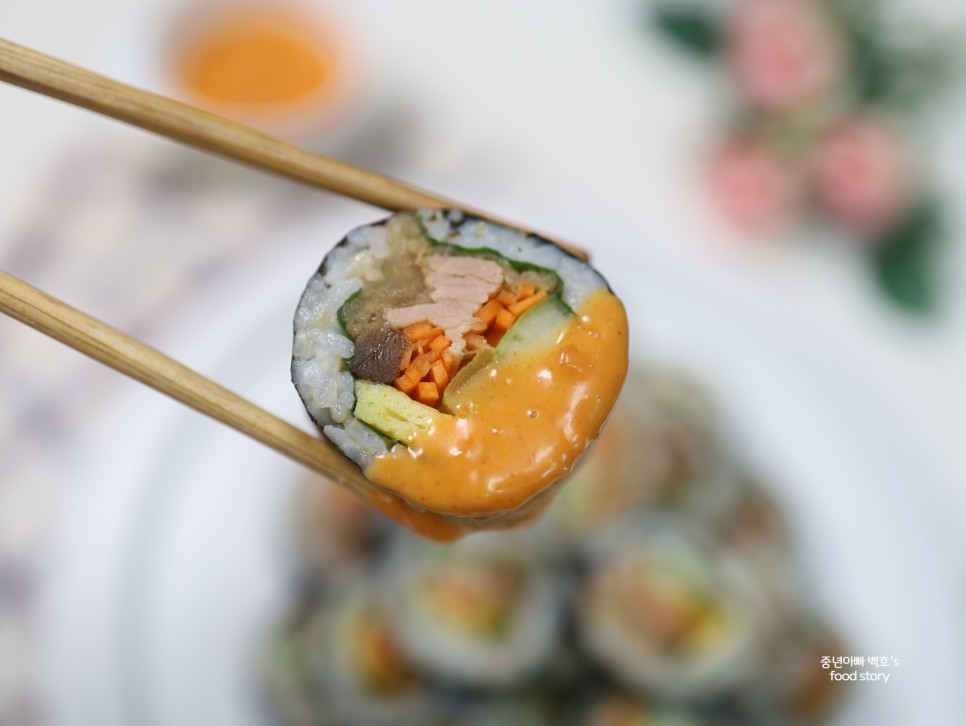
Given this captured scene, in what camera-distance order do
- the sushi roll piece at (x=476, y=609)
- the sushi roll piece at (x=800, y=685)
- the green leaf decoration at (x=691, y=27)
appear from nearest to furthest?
1. the sushi roll piece at (x=476, y=609)
2. the sushi roll piece at (x=800, y=685)
3. the green leaf decoration at (x=691, y=27)

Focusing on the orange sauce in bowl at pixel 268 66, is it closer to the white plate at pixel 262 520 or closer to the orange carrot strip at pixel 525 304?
the white plate at pixel 262 520

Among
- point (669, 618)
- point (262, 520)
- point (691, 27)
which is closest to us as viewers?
point (669, 618)

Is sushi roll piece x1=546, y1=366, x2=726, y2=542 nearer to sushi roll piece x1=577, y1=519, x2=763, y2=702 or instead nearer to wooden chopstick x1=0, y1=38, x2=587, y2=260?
sushi roll piece x1=577, y1=519, x2=763, y2=702

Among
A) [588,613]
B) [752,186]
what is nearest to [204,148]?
[588,613]

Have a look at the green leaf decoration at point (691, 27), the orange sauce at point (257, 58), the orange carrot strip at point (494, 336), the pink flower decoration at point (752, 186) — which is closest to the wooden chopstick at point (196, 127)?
the orange carrot strip at point (494, 336)

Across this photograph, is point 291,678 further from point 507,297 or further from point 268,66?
point 268,66

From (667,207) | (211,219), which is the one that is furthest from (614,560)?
(211,219)
